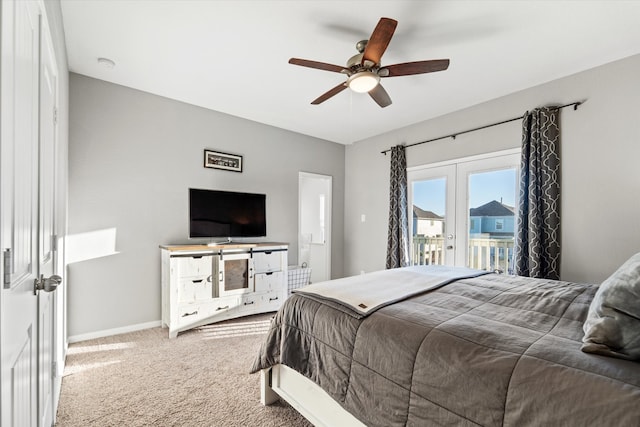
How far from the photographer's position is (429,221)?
411 cm

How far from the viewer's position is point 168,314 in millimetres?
3070

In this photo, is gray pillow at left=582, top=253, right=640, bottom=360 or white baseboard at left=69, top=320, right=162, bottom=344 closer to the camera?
gray pillow at left=582, top=253, right=640, bottom=360

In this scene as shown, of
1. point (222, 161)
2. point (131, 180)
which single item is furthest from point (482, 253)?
point (131, 180)

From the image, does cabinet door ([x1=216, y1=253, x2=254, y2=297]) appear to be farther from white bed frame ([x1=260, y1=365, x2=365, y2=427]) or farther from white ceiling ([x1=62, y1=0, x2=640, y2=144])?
white ceiling ([x1=62, y1=0, x2=640, y2=144])

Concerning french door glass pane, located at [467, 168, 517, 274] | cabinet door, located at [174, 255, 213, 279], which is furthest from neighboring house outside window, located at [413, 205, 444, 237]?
cabinet door, located at [174, 255, 213, 279]

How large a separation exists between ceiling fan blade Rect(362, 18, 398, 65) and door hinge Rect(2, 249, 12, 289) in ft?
6.26

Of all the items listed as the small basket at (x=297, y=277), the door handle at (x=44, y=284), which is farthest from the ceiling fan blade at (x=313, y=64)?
the small basket at (x=297, y=277)

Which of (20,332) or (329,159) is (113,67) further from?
(329,159)

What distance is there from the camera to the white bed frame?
1.48 m

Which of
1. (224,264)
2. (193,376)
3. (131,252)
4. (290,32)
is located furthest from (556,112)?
(131,252)

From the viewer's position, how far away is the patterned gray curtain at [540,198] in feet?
9.53

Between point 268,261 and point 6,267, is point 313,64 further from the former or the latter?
point 268,261

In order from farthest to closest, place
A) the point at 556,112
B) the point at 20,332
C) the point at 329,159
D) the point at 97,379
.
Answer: the point at 329,159 → the point at 556,112 → the point at 97,379 → the point at 20,332

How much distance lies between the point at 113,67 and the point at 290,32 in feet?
5.80
